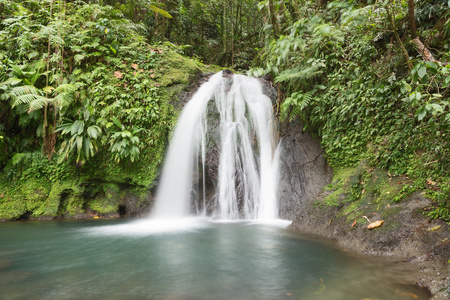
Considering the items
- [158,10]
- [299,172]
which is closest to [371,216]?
[299,172]

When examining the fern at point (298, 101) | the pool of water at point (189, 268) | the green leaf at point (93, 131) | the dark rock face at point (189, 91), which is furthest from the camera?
the dark rock face at point (189, 91)

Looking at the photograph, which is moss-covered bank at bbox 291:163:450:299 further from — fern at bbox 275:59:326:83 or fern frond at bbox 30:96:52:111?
fern frond at bbox 30:96:52:111

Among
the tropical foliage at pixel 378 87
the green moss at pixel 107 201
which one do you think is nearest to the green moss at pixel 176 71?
the tropical foliage at pixel 378 87

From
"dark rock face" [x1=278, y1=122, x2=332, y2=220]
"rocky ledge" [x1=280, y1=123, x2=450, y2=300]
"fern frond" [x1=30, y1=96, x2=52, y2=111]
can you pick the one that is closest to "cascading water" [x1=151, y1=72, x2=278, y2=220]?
"dark rock face" [x1=278, y1=122, x2=332, y2=220]

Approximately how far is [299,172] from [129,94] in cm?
526

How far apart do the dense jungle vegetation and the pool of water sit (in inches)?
87.5

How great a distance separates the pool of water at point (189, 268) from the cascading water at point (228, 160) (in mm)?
1637

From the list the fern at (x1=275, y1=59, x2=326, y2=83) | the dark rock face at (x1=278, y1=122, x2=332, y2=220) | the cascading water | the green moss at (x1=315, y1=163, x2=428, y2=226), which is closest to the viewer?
the green moss at (x1=315, y1=163, x2=428, y2=226)

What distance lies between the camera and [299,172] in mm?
6836

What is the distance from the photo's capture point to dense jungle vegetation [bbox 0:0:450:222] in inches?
198

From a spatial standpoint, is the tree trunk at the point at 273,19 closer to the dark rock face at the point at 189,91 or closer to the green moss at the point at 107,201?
the dark rock face at the point at 189,91

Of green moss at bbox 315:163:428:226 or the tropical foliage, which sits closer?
the tropical foliage

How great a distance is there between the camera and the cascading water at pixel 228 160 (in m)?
7.00

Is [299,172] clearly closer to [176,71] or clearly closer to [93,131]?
[176,71]
